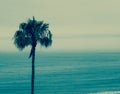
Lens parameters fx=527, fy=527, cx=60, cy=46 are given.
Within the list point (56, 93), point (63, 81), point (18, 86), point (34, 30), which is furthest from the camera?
point (63, 81)

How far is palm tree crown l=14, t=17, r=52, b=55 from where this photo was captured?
4800 centimetres

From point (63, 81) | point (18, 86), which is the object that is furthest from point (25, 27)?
point (63, 81)

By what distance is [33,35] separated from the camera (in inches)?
1891

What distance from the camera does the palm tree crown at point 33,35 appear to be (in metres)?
48.0

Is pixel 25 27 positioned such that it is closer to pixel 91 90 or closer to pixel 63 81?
pixel 91 90

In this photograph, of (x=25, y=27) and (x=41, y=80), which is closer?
(x=25, y=27)

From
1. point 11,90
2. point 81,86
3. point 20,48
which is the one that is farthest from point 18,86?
point 20,48

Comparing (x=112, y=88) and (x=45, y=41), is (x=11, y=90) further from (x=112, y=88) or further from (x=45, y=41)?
(x=45, y=41)

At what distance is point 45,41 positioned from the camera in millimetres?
48094

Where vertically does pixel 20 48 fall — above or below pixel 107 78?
above

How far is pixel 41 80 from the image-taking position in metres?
155

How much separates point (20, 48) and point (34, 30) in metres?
2.12

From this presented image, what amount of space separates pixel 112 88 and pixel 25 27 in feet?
277

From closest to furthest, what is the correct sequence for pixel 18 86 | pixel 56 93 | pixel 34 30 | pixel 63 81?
1. pixel 34 30
2. pixel 56 93
3. pixel 18 86
4. pixel 63 81
